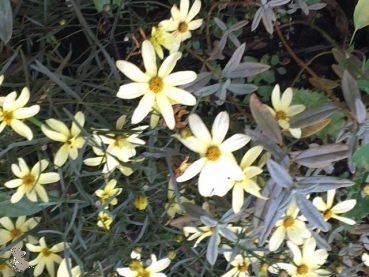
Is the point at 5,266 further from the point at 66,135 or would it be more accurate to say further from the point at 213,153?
the point at 213,153

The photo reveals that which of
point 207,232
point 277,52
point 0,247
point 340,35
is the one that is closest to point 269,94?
point 277,52

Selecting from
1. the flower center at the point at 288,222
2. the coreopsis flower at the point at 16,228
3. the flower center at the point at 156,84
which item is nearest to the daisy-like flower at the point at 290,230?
the flower center at the point at 288,222

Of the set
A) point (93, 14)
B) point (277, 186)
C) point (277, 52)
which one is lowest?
point (277, 186)

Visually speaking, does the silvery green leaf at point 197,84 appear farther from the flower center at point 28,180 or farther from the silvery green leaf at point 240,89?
the flower center at point 28,180

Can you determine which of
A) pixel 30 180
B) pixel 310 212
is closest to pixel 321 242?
pixel 310 212

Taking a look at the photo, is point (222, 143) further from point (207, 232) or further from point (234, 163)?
point (207, 232)
